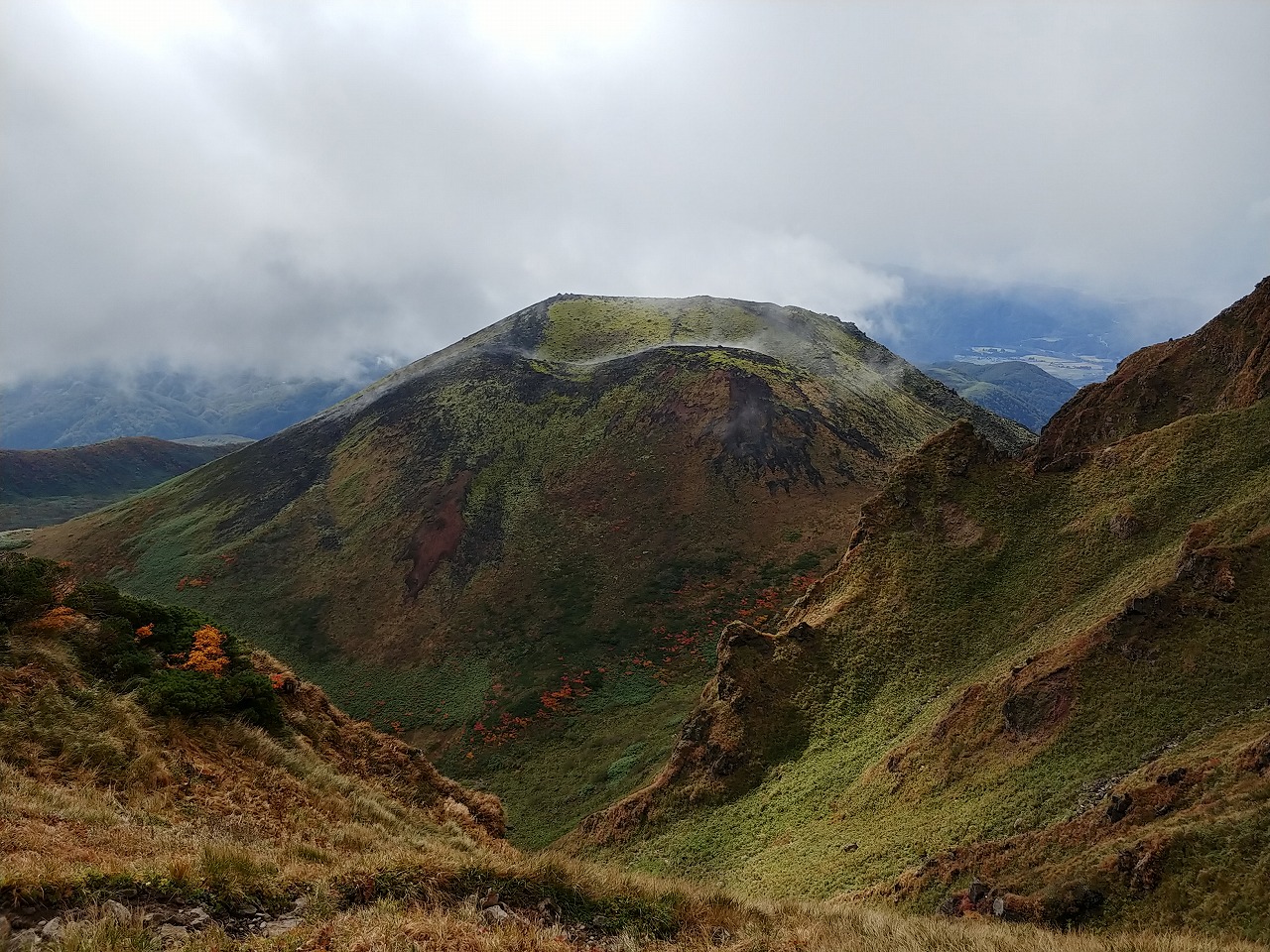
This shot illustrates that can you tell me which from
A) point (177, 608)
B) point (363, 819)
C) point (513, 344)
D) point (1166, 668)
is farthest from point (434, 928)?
point (513, 344)

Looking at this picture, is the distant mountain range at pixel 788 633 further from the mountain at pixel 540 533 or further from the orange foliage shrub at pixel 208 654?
the mountain at pixel 540 533

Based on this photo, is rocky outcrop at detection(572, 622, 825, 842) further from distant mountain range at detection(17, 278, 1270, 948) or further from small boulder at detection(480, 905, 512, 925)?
small boulder at detection(480, 905, 512, 925)

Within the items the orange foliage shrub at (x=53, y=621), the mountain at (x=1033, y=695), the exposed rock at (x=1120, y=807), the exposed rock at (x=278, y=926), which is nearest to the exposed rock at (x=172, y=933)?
the exposed rock at (x=278, y=926)

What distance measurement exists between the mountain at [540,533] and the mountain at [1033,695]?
1243 centimetres

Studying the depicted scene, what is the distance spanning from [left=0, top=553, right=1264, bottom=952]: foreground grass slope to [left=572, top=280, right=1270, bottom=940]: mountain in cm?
413

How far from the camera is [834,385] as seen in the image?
97625 mm

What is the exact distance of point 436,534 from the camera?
234ft

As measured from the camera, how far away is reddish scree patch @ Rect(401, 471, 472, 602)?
66.9 meters

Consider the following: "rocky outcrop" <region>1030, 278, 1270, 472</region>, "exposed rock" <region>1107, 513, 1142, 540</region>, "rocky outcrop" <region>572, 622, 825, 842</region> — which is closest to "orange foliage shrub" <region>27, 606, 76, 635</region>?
"rocky outcrop" <region>572, 622, 825, 842</region>

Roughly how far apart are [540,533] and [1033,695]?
184 ft

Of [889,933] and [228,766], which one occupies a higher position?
[228,766]

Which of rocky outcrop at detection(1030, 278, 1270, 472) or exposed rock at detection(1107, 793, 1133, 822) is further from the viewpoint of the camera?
rocky outcrop at detection(1030, 278, 1270, 472)

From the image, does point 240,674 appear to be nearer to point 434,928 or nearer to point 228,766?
point 228,766

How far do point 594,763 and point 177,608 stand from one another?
27.4 meters
